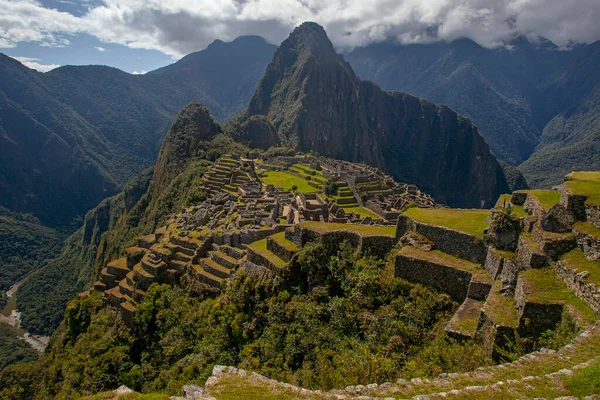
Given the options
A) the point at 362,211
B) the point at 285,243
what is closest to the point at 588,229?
the point at 285,243

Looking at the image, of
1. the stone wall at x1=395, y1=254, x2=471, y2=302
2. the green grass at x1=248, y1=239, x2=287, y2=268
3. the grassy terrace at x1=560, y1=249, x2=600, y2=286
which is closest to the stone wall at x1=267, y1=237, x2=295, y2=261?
the green grass at x1=248, y1=239, x2=287, y2=268

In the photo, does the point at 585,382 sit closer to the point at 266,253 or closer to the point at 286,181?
the point at 266,253

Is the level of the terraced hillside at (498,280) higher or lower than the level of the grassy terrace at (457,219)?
lower

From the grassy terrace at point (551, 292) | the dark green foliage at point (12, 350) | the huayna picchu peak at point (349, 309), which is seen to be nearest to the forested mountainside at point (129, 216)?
the dark green foliage at point (12, 350)

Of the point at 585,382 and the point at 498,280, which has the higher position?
the point at 498,280

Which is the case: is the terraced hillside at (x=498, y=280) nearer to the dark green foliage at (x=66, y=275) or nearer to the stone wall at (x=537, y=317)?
the stone wall at (x=537, y=317)

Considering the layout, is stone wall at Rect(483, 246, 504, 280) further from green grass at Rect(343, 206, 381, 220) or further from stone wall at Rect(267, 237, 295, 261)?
green grass at Rect(343, 206, 381, 220)
